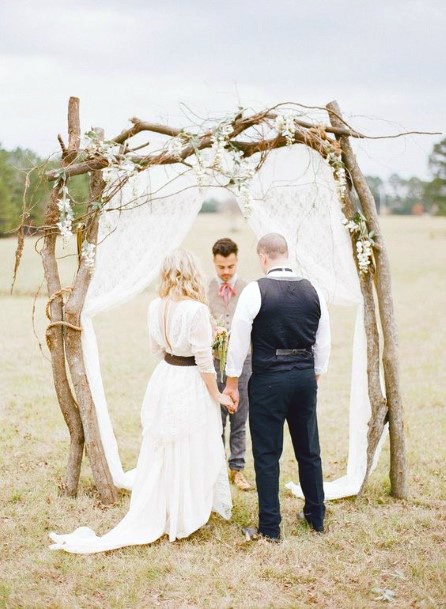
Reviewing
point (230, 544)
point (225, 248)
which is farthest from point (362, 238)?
point (230, 544)

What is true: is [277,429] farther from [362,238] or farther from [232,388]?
[362,238]

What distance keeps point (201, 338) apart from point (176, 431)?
2.31 ft

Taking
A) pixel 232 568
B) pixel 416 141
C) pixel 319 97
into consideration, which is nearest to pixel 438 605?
pixel 232 568

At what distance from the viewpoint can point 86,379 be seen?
590 cm

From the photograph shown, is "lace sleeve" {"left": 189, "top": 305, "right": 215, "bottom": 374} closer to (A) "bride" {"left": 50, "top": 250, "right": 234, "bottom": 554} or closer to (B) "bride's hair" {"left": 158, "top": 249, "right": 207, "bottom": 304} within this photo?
(A) "bride" {"left": 50, "top": 250, "right": 234, "bottom": 554}

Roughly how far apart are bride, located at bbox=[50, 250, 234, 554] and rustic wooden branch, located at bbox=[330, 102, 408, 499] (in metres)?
1.62

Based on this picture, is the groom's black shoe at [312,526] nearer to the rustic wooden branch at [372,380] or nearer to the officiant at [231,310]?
the rustic wooden branch at [372,380]

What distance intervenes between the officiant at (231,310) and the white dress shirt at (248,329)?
1.09 metres

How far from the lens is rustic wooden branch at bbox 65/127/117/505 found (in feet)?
19.0

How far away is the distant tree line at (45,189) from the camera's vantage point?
18.9ft

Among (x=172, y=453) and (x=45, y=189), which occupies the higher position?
(x=45, y=189)

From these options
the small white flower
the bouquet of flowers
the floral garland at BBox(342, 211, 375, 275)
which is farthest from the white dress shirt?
the small white flower

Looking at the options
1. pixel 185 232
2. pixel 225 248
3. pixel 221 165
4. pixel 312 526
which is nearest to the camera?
pixel 312 526

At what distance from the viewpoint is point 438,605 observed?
4.12 metres
